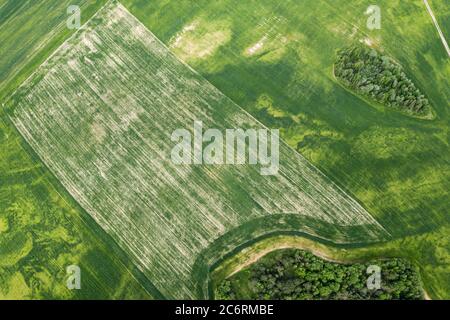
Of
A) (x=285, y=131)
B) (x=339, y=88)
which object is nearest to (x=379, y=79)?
(x=339, y=88)

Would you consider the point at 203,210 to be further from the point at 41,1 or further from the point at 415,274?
the point at 41,1

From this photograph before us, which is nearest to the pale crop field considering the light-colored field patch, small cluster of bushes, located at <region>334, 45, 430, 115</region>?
the light-colored field patch

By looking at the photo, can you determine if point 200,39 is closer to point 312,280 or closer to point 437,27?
point 437,27

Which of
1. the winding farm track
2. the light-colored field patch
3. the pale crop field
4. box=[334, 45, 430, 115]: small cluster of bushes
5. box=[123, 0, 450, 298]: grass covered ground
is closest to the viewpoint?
box=[123, 0, 450, 298]: grass covered ground

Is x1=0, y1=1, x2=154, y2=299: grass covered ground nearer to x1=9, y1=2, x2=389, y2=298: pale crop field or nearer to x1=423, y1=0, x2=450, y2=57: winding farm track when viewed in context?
x1=9, y1=2, x2=389, y2=298: pale crop field

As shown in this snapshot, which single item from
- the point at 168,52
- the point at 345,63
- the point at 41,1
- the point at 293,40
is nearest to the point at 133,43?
the point at 168,52

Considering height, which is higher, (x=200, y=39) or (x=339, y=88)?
(x=200, y=39)

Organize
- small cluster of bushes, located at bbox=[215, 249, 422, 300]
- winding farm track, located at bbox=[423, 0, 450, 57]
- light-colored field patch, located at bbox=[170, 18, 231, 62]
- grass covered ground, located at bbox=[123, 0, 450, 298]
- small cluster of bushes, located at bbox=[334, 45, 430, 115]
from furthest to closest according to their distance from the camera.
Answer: light-colored field patch, located at bbox=[170, 18, 231, 62]
winding farm track, located at bbox=[423, 0, 450, 57]
small cluster of bushes, located at bbox=[334, 45, 430, 115]
grass covered ground, located at bbox=[123, 0, 450, 298]
small cluster of bushes, located at bbox=[215, 249, 422, 300]
